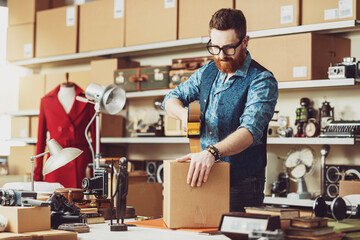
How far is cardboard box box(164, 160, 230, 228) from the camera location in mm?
1831

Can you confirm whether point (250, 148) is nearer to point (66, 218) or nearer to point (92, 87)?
point (66, 218)

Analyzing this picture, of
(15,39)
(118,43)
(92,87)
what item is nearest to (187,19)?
(118,43)

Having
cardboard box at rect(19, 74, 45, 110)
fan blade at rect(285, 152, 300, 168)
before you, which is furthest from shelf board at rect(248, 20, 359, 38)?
cardboard box at rect(19, 74, 45, 110)

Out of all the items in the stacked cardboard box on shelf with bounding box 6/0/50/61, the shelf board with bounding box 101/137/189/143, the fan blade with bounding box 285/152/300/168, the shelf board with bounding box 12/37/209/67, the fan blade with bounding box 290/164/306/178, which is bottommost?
the fan blade with bounding box 290/164/306/178

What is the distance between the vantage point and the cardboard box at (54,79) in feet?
16.1

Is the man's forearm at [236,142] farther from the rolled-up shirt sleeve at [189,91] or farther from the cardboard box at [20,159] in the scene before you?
the cardboard box at [20,159]

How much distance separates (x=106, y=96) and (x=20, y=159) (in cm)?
200

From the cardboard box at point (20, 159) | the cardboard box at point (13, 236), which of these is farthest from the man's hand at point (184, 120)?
the cardboard box at point (20, 159)

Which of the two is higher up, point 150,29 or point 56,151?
point 150,29

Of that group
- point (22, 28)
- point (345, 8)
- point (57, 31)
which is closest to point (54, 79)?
point (57, 31)

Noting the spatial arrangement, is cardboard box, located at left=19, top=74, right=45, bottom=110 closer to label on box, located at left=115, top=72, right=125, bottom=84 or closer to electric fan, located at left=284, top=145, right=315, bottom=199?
label on box, located at left=115, top=72, right=125, bottom=84

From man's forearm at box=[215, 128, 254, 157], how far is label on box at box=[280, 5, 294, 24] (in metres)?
1.83

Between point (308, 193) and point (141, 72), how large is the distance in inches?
63.4

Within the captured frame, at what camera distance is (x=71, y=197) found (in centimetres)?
223
